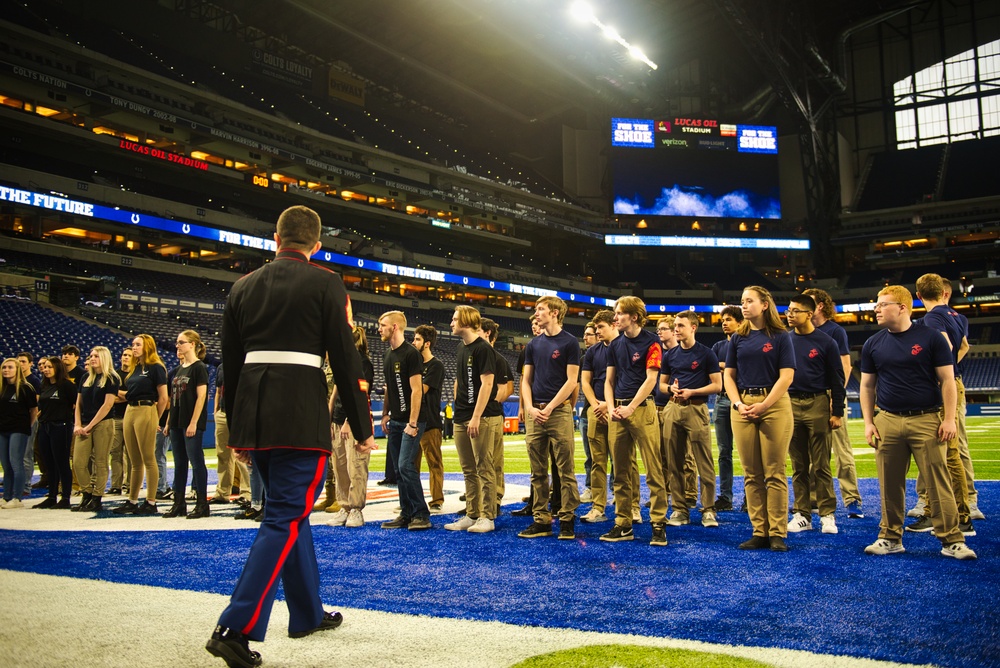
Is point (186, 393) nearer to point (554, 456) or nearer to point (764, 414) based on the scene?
point (554, 456)

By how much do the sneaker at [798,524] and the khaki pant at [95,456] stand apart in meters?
8.15

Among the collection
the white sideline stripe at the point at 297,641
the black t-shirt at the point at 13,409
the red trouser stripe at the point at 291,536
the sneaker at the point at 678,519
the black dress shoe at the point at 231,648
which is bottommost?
the sneaker at the point at 678,519

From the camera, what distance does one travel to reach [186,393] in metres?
8.41

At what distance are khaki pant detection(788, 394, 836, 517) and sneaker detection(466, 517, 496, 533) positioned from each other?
9.98ft

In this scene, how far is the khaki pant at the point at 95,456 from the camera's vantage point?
913cm

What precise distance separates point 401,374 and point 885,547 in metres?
4.84

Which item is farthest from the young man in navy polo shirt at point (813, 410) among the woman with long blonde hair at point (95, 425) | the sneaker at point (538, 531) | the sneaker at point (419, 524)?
the woman with long blonde hair at point (95, 425)

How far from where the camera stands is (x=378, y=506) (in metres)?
9.40

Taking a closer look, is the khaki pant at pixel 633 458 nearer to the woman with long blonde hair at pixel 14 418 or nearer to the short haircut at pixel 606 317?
the short haircut at pixel 606 317

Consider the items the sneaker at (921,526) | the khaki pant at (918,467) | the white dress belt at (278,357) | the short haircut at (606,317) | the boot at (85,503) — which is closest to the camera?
the white dress belt at (278,357)

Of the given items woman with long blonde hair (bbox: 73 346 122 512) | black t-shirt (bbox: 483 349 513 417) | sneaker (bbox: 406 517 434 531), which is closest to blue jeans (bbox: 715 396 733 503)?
black t-shirt (bbox: 483 349 513 417)

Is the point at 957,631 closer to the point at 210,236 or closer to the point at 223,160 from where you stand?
the point at 210,236

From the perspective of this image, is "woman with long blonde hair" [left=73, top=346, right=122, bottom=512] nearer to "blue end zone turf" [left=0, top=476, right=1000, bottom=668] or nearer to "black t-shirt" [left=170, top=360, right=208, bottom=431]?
"black t-shirt" [left=170, top=360, right=208, bottom=431]

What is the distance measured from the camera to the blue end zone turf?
3.65 metres
